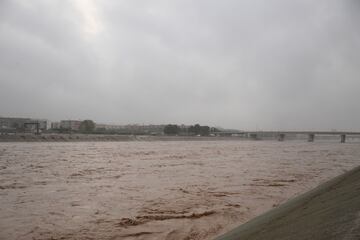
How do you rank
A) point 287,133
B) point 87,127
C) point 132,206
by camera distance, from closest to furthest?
point 132,206, point 87,127, point 287,133

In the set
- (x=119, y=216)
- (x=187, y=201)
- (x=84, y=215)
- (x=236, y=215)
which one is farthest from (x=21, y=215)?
(x=236, y=215)

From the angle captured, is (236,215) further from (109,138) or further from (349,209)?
(109,138)

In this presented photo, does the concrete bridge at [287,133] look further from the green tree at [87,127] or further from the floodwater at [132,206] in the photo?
the floodwater at [132,206]

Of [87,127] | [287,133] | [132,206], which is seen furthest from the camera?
[287,133]

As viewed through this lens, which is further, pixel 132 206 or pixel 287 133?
pixel 287 133

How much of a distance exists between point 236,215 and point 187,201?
2798 mm

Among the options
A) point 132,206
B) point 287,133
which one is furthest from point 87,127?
point 132,206

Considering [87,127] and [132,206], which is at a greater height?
[87,127]

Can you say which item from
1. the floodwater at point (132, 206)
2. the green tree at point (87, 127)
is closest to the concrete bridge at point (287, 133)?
the green tree at point (87, 127)

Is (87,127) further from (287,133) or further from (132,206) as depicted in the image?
(132,206)

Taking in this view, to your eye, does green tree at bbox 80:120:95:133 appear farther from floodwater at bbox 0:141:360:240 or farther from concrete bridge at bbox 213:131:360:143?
floodwater at bbox 0:141:360:240

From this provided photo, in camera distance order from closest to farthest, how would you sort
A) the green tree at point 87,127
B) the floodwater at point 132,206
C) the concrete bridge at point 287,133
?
the floodwater at point 132,206
the concrete bridge at point 287,133
the green tree at point 87,127

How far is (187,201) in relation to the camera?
1320cm

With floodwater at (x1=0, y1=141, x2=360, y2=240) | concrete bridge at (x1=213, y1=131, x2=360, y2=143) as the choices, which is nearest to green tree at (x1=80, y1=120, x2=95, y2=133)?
concrete bridge at (x1=213, y1=131, x2=360, y2=143)
